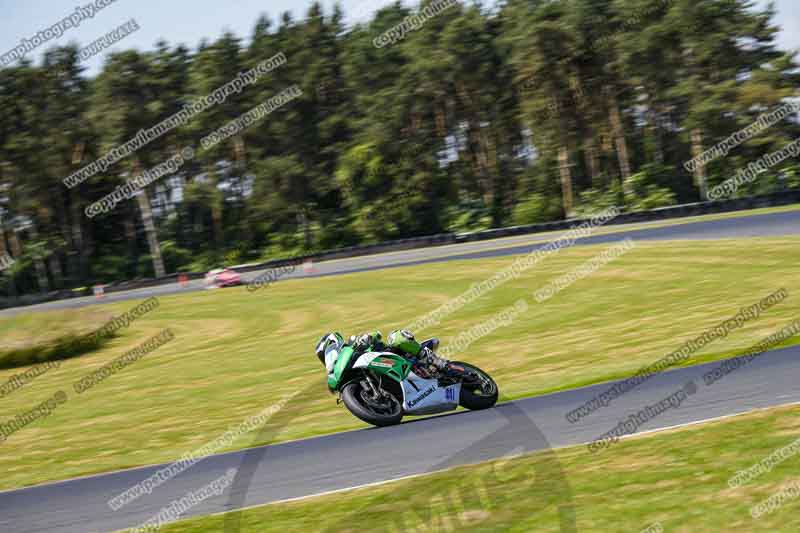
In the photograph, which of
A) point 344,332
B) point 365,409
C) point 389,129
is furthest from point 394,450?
point 389,129

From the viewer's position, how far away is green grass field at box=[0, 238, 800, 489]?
1263 centimetres

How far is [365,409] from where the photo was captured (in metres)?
10.0

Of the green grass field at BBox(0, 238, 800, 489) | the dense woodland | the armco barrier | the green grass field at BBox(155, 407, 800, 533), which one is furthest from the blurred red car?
the green grass field at BBox(155, 407, 800, 533)

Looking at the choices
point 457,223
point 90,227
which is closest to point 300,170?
point 457,223

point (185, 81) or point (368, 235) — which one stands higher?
point (185, 81)

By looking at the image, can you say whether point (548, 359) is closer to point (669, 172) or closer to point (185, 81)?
point (669, 172)

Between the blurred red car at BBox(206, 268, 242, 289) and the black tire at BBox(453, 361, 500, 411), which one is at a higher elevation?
the black tire at BBox(453, 361, 500, 411)

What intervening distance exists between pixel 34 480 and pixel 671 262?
59.2ft

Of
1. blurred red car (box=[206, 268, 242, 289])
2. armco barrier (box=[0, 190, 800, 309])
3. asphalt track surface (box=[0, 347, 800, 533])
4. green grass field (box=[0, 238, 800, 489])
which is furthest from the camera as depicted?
armco barrier (box=[0, 190, 800, 309])

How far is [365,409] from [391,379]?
47 centimetres

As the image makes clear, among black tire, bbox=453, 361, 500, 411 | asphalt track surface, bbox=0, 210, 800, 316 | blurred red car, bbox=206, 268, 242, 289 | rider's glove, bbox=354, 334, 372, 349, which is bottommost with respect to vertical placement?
asphalt track surface, bbox=0, 210, 800, 316

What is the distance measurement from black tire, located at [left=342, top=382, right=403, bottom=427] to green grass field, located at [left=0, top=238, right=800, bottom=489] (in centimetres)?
118

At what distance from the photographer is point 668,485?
6.72 metres

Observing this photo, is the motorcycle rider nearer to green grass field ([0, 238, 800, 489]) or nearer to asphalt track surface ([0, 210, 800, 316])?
green grass field ([0, 238, 800, 489])
